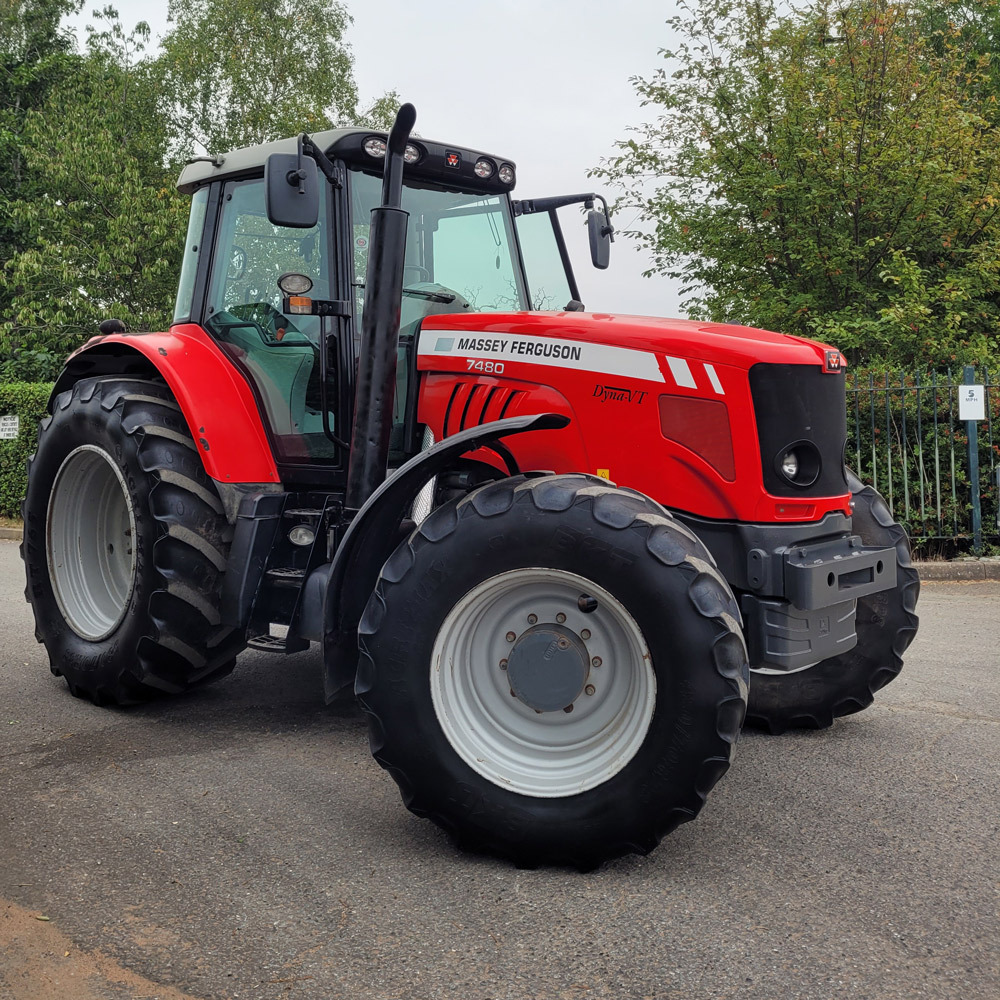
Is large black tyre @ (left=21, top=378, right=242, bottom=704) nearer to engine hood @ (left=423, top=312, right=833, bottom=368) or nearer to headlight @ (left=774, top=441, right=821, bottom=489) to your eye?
engine hood @ (left=423, top=312, right=833, bottom=368)

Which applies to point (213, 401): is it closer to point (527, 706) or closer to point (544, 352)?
point (544, 352)

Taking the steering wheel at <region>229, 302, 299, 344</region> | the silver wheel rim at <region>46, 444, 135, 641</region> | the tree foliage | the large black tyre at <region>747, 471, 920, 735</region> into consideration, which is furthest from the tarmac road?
the tree foliage

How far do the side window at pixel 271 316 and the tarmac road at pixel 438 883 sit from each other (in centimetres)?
135

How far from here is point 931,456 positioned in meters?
10.0

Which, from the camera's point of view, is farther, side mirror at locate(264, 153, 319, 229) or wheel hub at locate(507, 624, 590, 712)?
side mirror at locate(264, 153, 319, 229)

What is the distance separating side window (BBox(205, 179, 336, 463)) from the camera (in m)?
4.57

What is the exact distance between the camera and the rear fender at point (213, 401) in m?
4.59

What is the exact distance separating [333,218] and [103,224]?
17884mm

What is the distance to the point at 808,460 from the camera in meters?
3.71

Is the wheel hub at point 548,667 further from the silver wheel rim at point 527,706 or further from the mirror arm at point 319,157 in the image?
the mirror arm at point 319,157

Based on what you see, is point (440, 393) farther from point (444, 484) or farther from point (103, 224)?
point (103, 224)

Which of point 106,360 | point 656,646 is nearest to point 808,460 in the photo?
point 656,646

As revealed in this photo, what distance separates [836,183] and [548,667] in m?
11.0

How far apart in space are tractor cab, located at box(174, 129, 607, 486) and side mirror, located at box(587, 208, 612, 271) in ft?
0.51
